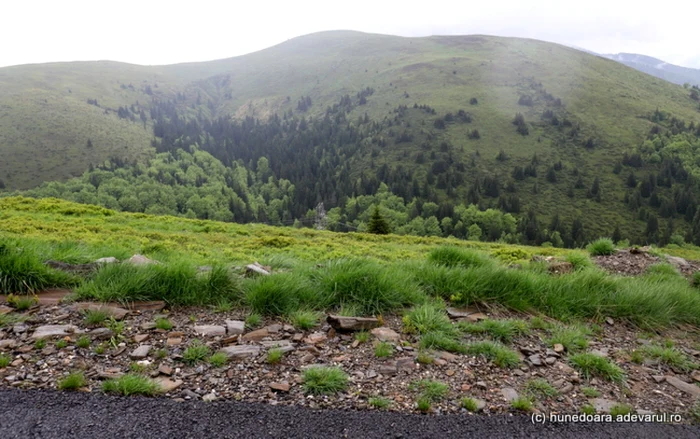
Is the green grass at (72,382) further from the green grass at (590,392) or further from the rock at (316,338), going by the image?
the green grass at (590,392)

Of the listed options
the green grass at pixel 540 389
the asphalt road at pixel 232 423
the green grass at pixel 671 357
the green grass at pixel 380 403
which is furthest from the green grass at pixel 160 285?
the green grass at pixel 671 357

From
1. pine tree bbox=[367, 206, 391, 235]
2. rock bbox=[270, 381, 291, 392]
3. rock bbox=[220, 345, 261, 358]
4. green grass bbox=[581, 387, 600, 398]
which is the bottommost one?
pine tree bbox=[367, 206, 391, 235]

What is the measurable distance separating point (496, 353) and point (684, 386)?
2.49 meters

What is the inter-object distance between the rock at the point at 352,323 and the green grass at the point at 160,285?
1.92 metres

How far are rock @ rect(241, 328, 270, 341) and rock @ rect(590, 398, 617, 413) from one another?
4.40 meters

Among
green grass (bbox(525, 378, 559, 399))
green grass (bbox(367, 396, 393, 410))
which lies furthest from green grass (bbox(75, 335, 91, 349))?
green grass (bbox(525, 378, 559, 399))

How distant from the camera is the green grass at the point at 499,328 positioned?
19.4 ft

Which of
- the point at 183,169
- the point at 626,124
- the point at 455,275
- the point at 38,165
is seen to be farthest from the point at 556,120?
the point at 38,165

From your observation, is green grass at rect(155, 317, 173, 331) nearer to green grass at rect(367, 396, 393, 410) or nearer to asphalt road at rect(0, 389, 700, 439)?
asphalt road at rect(0, 389, 700, 439)

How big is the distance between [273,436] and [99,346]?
9.53 feet

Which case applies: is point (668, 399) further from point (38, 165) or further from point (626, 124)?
point (626, 124)

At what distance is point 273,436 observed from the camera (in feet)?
11.7

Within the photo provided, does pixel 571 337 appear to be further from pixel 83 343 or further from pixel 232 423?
pixel 83 343

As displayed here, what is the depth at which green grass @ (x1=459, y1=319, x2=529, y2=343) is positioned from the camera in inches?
233
